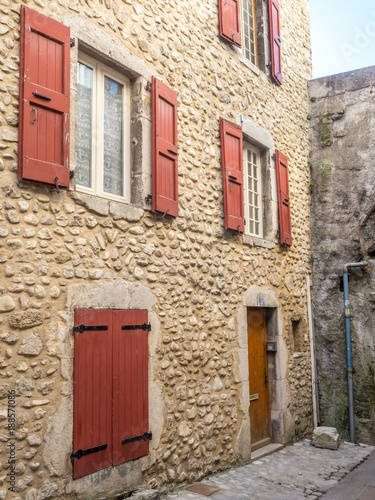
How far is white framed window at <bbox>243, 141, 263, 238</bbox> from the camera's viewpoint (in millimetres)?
6887

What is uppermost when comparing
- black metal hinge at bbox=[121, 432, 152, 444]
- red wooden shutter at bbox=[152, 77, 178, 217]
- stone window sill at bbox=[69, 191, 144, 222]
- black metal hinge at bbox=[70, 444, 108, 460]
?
red wooden shutter at bbox=[152, 77, 178, 217]

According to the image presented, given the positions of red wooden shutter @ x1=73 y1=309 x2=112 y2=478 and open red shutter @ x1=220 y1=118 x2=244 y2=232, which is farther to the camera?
open red shutter @ x1=220 y1=118 x2=244 y2=232

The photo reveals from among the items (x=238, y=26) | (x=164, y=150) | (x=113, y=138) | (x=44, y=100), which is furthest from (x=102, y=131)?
(x=238, y=26)

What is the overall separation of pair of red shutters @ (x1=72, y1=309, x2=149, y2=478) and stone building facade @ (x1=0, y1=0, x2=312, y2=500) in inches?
1.1

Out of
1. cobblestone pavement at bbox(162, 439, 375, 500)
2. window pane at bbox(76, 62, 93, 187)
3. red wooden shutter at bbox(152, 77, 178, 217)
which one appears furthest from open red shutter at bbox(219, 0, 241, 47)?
cobblestone pavement at bbox(162, 439, 375, 500)

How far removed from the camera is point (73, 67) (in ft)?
13.7

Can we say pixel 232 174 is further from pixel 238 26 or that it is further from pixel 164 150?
pixel 238 26

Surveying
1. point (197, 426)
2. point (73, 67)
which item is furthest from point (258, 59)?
point (197, 426)

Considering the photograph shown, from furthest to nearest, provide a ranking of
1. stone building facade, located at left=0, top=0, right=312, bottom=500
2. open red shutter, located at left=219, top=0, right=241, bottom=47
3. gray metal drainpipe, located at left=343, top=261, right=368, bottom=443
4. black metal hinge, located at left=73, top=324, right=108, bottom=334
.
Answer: gray metal drainpipe, located at left=343, top=261, right=368, bottom=443, open red shutter, located at left=219, top=0, right=241, bottom=47, black metal hinge, located at left=73, top=324, right=108, bottom=334, stone building facade, located at left=0, top=0, right=312, bottom=500

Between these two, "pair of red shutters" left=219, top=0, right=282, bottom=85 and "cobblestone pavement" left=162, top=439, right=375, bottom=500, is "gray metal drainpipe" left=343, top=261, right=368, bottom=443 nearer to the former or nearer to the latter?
"cobblestone pavement" left=162, top=439, right=375, bottom=500

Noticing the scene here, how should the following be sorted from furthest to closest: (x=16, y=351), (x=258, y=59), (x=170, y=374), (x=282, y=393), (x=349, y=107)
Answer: (x=349, y=107) → (x=258, y=59) → (x=282, y=393) → (x=170, y=374) → (x=16, y=351)

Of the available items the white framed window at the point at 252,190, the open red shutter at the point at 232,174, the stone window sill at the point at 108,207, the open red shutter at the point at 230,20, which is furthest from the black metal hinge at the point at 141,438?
the open red shutter at the point at 230,20

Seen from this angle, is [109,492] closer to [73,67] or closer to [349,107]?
[73,67]

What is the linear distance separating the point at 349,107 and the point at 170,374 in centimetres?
555
